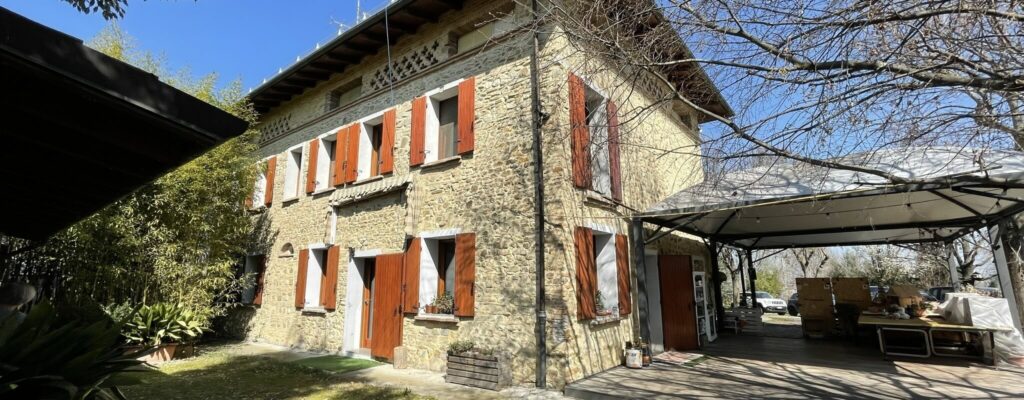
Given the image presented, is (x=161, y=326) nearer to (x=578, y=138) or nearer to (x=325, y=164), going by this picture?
(x=325, y=164)

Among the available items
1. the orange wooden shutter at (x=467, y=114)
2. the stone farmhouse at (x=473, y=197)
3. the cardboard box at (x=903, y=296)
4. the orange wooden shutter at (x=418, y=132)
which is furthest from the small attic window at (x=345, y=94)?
the cardboard box at (x=903, y=296)

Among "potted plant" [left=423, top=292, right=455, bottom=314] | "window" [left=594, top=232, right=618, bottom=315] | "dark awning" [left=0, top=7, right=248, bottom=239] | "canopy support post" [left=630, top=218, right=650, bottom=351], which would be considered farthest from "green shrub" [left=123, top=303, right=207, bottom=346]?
"canopy support post" [left=630, top=218, right=650, bottom=351]

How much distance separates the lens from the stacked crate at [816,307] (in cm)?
1090

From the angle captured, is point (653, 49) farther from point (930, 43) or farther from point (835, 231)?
point (835, 231)

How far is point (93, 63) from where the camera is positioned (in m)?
1.62

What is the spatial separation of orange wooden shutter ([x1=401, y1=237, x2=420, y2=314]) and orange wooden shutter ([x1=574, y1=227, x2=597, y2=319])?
8.99 feet

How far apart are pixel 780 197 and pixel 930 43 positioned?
289cm

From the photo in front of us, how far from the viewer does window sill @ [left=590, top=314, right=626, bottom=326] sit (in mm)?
6688

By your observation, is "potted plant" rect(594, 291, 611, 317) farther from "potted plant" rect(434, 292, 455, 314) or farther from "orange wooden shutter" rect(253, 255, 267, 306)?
"orange wooden shutter" rect(253, 255, 267, 306)

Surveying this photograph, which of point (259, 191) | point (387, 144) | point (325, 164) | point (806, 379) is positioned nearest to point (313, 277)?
point (325, 164)

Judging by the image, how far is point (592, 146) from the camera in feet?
24.3

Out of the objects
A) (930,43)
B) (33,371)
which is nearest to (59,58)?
(33,371)

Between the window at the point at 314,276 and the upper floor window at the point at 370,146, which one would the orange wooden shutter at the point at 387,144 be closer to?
the upper floor window at the point at 370,146

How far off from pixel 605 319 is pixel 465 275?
2.26 metres
